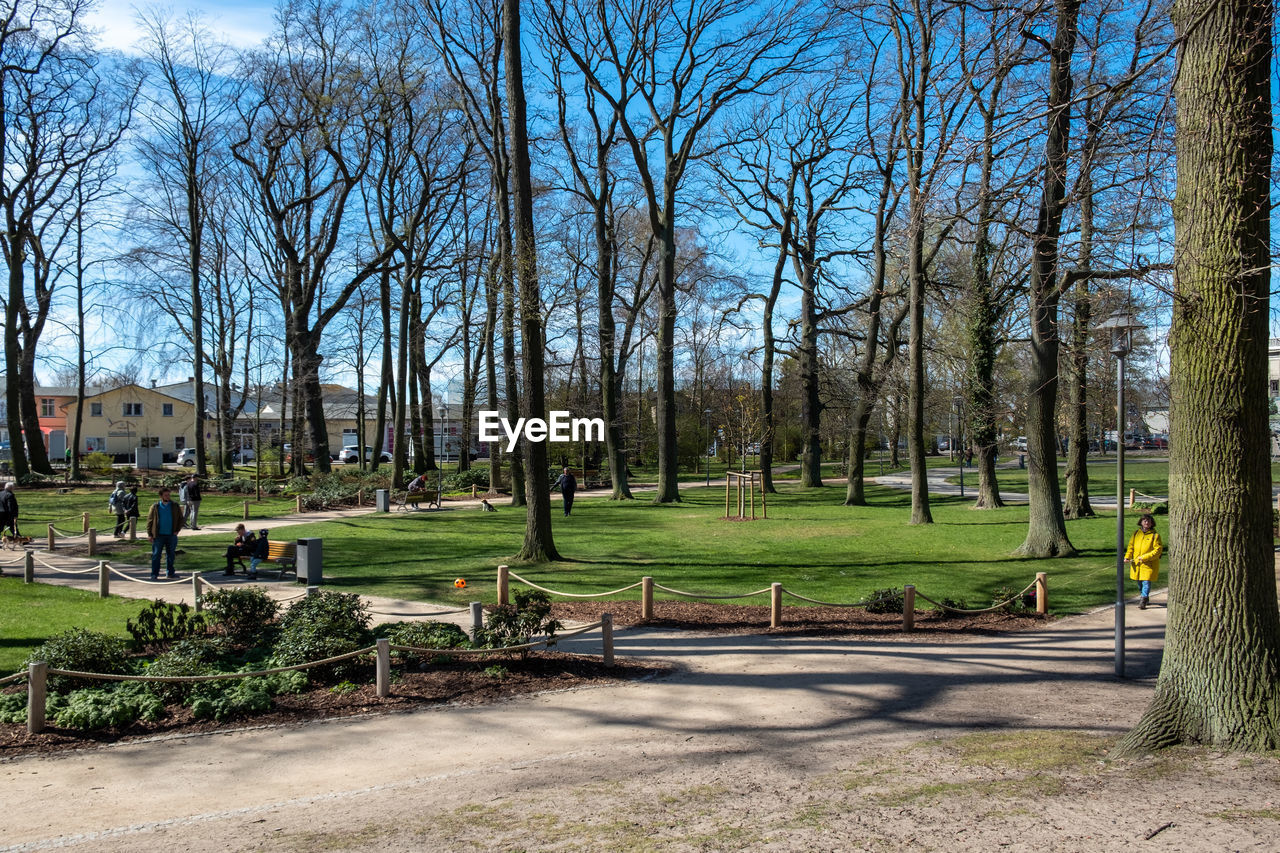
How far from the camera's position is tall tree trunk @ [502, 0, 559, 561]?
16.9 meters

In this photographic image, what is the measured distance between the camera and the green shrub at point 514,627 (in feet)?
33.6

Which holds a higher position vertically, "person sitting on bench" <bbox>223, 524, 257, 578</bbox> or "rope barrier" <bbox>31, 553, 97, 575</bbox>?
"person sitting on bench" <bbox>223, 524, 257, 578</bbox>

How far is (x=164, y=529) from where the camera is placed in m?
16.5

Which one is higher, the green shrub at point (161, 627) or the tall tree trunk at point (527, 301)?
the tall tree trunk at point (527, 301)

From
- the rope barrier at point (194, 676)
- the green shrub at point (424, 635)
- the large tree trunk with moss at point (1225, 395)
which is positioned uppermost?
the large tree trunk with moss at point (1225, 395)

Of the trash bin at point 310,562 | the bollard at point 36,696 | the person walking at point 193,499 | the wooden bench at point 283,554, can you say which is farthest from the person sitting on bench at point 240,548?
the bollard at point 36,696

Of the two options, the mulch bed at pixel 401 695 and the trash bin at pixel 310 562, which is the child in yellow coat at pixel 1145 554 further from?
the trash bin at pixel 310 562

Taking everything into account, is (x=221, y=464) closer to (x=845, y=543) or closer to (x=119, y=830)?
(x=845, y=543)

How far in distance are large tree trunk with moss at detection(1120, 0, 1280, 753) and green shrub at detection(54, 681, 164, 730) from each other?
28.0 ft

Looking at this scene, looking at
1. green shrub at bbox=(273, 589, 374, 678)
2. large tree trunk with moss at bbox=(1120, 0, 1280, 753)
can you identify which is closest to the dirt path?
large tree trunk with moss at bbox=(1120, 0, 1280, 753)

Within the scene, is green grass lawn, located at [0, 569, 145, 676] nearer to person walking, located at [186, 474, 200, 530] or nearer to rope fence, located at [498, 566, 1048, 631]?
rope fence, located at [498, 566, 1048, 631]

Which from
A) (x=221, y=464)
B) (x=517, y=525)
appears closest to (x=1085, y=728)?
(x=517, y=525)

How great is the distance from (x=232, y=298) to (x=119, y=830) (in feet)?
165

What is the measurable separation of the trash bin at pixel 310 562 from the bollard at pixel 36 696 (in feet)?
26.3
